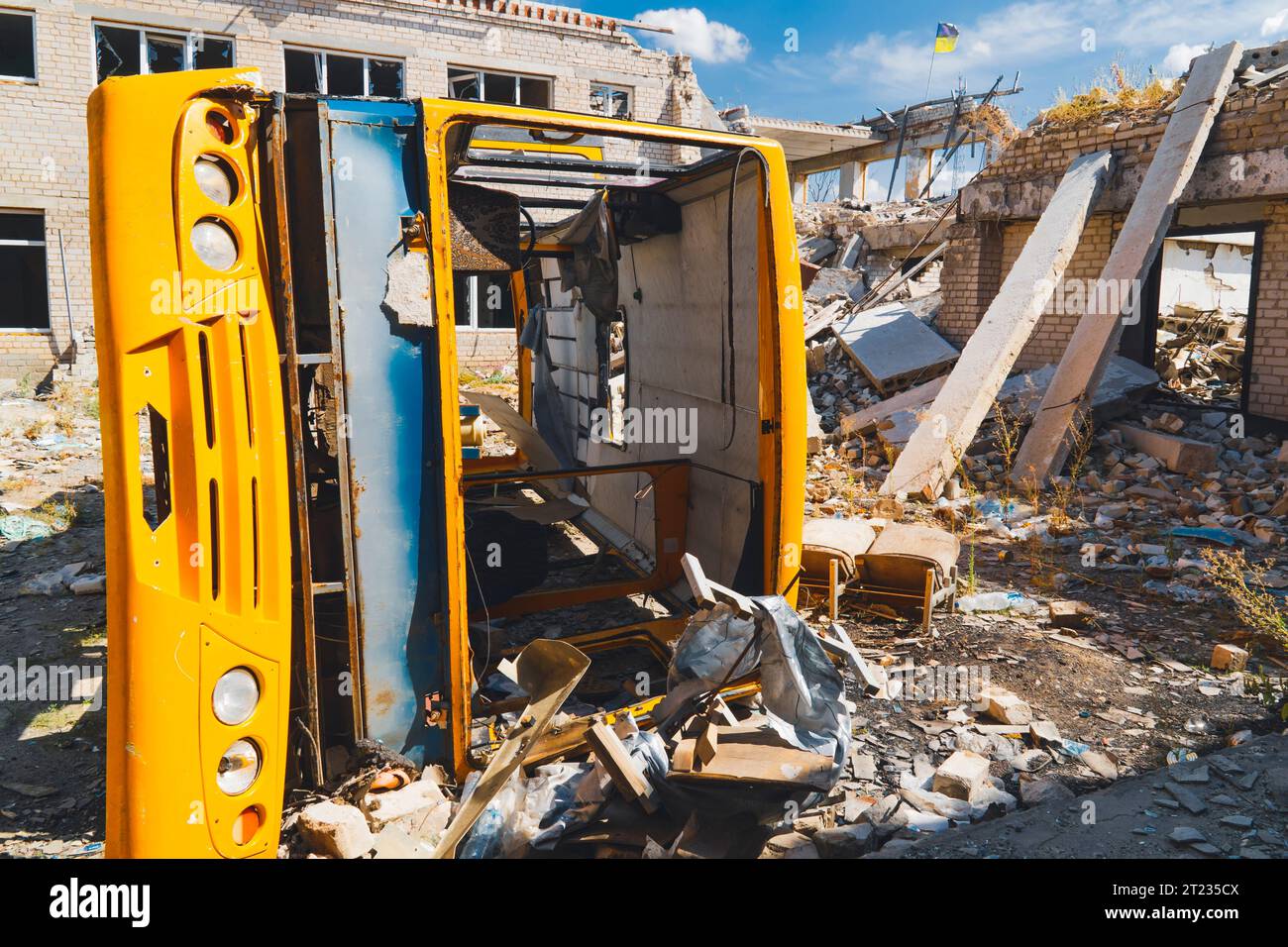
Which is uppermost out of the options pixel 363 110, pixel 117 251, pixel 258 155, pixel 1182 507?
pixel 363 110

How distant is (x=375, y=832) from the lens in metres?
3.04

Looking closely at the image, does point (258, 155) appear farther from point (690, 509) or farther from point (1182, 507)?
point (1182, 507)

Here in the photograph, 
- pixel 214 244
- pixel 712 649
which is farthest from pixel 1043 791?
pixel 214 244

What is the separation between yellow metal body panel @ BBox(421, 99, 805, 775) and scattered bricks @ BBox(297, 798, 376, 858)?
1.55 feet

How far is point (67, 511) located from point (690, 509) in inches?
238

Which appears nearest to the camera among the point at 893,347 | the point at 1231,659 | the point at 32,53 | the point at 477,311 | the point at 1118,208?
the point at 1231,659

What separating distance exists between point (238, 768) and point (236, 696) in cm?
23

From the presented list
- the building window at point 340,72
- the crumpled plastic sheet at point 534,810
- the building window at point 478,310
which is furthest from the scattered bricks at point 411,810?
the building window at point 340,72

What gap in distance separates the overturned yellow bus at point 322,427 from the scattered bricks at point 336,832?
8.6 inches

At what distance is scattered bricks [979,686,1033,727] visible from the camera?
157 inches

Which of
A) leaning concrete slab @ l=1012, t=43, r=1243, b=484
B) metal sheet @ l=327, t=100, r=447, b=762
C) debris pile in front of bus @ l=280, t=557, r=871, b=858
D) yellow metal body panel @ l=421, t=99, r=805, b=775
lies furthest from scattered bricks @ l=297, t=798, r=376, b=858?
leaning concrete slab @ l=1012, t=43, r=1243, b=484

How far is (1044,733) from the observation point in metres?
3.82

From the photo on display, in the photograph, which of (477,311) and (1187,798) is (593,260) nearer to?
(1187,798)
